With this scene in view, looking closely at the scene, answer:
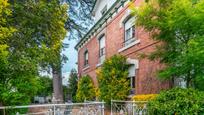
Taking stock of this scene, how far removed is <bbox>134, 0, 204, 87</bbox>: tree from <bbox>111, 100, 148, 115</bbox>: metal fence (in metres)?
2.08

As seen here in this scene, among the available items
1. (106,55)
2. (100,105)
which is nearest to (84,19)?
(106,55)

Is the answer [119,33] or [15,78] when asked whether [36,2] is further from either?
[119,33]

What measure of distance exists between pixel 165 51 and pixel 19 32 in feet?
16.9

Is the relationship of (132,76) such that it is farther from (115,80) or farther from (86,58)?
(86,58)

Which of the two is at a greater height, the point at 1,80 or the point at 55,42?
the point at 55,42

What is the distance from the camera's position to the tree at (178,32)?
36.5 feet

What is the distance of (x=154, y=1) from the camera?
13.0m

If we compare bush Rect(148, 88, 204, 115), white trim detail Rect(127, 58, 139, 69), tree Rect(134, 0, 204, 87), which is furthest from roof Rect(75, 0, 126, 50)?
bush Rect(148, 88, 204, 115)

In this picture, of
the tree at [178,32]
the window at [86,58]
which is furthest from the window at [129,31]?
the window at [86,58]

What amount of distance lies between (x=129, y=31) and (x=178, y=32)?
895 cm

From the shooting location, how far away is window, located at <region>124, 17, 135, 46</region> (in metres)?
20.2

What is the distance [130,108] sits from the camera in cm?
1564

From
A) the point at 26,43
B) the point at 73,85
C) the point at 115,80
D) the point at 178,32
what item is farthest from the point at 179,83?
the point at 73,85

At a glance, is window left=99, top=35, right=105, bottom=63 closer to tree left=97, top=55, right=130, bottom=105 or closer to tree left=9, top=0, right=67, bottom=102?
tree left=97, top=55, right=130, bottom=105
